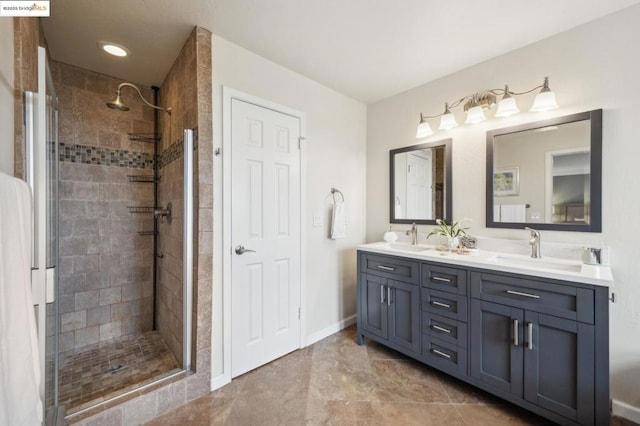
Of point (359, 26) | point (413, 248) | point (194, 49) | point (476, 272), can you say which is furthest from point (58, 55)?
point (476, 272)

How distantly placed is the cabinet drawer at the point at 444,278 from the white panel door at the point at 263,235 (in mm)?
1076

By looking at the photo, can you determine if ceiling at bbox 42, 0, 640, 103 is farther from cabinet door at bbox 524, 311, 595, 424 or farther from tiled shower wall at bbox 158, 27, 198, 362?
cabinet door at bbox 524, 311, 595, 424

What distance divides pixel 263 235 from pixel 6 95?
4.93 ft

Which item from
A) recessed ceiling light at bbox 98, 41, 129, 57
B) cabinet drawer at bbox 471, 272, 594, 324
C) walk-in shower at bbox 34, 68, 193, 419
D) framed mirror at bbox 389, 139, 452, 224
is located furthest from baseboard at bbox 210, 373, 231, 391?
recessed ceiling light at bbox 98, 41, 129, 57

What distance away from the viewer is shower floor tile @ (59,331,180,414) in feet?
5.61

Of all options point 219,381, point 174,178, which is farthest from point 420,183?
point 219,381

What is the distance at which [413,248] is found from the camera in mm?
2545

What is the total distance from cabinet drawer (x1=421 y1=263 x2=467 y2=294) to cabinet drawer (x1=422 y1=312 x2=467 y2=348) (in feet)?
0.71

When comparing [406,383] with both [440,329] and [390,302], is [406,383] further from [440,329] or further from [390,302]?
[390,302]

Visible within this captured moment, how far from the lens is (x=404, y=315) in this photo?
218 cm

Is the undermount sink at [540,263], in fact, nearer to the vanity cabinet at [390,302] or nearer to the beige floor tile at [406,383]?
the vanity cabinet at [390,302]

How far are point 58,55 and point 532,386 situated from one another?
13.4 ft

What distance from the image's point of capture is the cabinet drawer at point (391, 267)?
6.93ft

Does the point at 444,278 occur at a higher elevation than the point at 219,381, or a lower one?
higher
